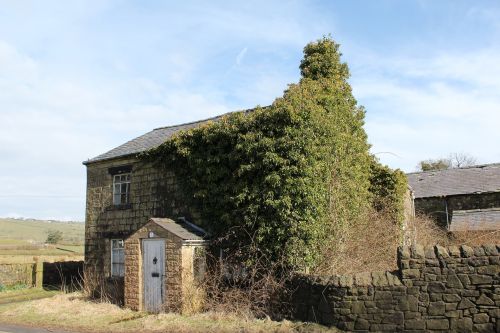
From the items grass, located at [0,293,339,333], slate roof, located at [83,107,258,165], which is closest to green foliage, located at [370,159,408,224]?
slate roof, located at [83,107,258,165]

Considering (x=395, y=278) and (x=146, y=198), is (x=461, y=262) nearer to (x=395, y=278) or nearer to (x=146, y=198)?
(x=395, y=278)

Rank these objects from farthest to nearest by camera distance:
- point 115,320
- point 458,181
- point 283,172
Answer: point 458,181, point 115,320, point 283,172

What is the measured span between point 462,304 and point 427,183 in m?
24.6

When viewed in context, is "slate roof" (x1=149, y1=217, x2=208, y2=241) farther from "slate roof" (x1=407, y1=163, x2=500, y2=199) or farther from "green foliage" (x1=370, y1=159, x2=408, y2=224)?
"slate roof" (x1=407, y1=163, x2=500, y2=199)

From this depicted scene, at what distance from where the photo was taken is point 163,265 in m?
14.5

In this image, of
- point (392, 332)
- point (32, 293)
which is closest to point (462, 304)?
point (392, 332)

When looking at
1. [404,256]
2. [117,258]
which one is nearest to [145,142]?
[117,258]

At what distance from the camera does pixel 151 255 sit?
1485cm

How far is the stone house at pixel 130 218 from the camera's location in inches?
576

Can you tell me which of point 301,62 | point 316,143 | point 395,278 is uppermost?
point 301,62

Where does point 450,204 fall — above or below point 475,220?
above

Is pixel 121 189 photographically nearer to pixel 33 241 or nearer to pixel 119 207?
pixel 119 207

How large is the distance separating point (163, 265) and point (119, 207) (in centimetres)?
542

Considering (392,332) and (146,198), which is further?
(146,198)
